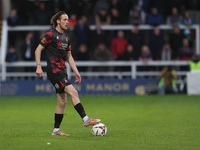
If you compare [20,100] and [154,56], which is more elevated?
[154,56]

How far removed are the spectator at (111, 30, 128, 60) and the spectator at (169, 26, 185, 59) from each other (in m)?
1.96

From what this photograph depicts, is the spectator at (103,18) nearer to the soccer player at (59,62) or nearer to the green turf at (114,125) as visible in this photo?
the green turf at (114,125)

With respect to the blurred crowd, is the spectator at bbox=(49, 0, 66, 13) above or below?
above

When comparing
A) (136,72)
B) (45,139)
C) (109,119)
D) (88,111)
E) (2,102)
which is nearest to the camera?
(45,139)

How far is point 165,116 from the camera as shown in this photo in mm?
Result: 12758

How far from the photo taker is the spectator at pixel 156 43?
70.9ft

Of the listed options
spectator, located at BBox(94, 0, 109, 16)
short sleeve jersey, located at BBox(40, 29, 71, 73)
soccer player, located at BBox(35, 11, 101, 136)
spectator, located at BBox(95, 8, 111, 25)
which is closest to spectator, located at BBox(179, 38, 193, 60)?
spectator, located at BBox(95, 8, 111, 25)

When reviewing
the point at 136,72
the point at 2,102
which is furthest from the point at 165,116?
the point at 136,72

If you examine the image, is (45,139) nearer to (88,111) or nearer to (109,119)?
(109,119)

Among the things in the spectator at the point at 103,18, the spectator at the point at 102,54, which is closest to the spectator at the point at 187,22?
the spectator at the point at 103,18

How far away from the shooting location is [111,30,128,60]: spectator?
848 inches

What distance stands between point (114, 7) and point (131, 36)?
168 centimetres

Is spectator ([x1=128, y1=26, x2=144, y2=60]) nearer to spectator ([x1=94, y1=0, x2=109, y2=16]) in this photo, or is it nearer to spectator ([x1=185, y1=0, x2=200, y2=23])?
spectator ([x1=94, y1=0, x2=109, y2=16])

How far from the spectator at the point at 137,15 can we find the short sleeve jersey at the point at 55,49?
1297cm
